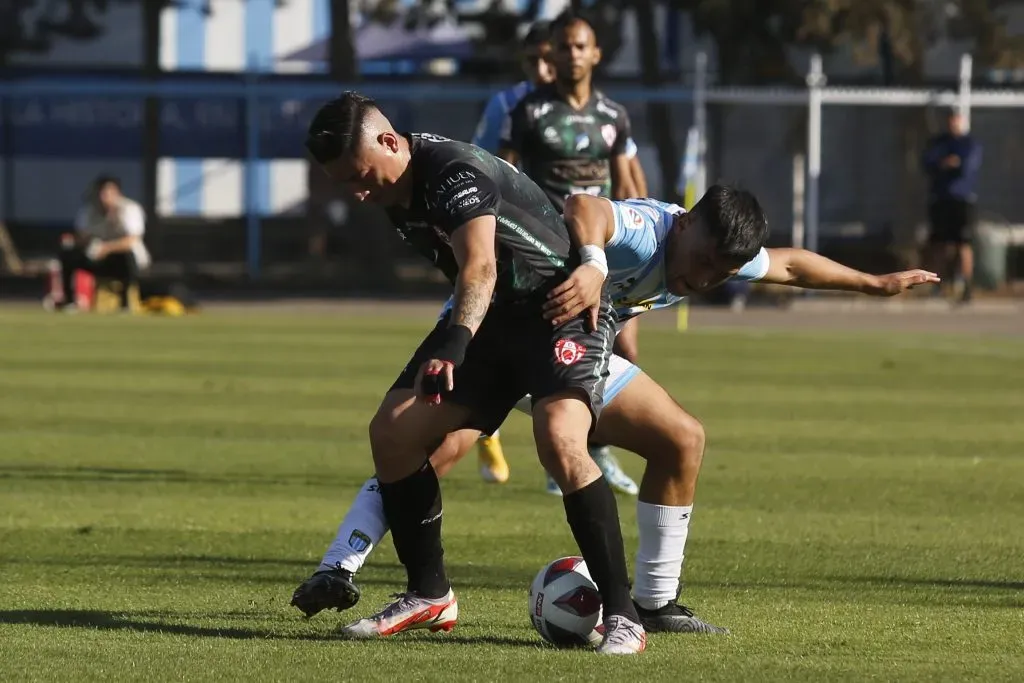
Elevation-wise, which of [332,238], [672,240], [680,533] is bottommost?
[332,238]

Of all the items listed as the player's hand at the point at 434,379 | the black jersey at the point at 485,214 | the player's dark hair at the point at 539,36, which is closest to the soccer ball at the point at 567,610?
the player's hand at the point at 434,379

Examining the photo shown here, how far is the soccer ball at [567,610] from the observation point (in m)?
6.06

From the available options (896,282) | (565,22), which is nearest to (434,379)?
(896,282)

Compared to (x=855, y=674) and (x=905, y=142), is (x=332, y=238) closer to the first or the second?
(x=905, y=142)

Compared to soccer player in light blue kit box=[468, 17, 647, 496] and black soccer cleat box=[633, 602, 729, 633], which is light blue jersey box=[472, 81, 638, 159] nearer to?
soccer player in light blue kit box=[468, 17, 647, 496]

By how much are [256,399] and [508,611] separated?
26.0 ft

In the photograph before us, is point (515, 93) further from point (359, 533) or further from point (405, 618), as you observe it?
point (405, 618)

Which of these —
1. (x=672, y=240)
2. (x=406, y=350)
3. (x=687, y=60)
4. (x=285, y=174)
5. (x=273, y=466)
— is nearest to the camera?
(x=672, y=240)

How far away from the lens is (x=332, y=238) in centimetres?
3192

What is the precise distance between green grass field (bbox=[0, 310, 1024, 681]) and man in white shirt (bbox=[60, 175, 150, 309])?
22.4ft

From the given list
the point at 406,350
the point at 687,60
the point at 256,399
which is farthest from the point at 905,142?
the point at 256,399

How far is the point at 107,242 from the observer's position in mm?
24391

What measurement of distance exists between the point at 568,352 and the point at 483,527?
2.83 metres

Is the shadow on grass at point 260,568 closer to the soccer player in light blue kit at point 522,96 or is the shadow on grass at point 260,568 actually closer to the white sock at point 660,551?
the white sock at point 660,551
